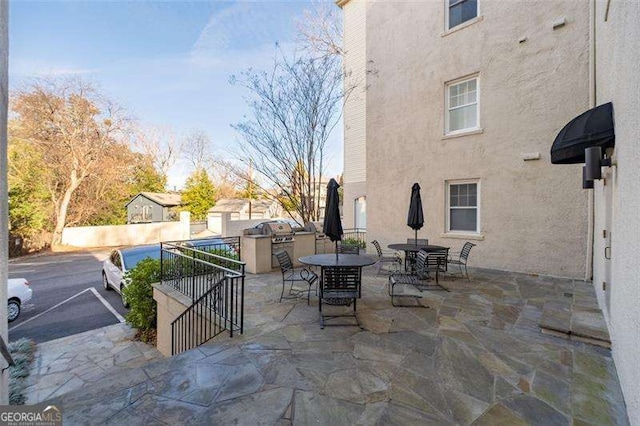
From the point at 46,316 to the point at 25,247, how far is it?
42.9ft

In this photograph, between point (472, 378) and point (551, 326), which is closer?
point (472, 378)

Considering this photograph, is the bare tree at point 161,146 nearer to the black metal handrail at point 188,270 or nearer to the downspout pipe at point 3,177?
the black metal handrail at point 188,270

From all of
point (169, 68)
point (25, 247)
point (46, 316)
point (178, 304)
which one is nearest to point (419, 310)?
point (178, 304)

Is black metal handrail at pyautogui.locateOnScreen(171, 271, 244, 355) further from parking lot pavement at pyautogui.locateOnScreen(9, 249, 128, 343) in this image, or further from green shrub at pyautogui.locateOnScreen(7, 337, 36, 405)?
parking lot pavement at pyautogui.locateOnScreen(9, 249, 128, 343)

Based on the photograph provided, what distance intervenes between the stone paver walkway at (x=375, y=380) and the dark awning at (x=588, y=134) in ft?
8.46

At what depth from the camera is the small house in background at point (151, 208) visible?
31047 mm

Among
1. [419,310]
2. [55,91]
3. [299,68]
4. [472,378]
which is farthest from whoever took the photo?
[55,91]

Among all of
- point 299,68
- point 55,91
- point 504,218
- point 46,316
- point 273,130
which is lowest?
point 46,316

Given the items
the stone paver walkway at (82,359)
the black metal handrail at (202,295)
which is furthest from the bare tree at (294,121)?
the stone paver walkway at (82,359)

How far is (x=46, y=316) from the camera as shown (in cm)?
802

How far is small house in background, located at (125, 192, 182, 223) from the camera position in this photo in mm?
31047

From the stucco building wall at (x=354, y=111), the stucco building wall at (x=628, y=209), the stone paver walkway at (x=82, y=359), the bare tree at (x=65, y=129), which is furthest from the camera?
the bare tree at (x=65, y=129)

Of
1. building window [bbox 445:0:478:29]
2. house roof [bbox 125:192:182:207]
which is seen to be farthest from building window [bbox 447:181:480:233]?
house roof [bbox 125:192:182:207]

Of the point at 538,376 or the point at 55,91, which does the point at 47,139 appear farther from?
the point at 538,376
